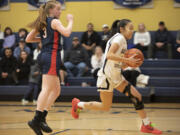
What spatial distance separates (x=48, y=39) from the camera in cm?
468

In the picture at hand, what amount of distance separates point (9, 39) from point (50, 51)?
785 cm

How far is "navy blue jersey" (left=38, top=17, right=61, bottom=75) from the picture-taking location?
182 inches

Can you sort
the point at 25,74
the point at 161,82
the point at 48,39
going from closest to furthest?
1. the point at 48,39
2. the point at 161,82
3. the point at 25,74

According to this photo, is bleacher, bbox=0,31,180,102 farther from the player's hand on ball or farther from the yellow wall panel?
the player's hand on ball

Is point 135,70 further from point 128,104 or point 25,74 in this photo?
point 25,74

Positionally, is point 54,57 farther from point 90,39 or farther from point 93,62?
point 90,39

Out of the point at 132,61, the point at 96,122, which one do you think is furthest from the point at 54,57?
the point at 96,122

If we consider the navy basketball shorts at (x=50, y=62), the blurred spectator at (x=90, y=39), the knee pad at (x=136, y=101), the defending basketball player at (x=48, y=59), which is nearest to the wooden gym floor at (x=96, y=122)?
the knee pad at (x=136, y=101)

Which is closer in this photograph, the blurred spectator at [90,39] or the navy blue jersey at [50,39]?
the navy blue jersey at [50,39]

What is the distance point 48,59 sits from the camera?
463 cm

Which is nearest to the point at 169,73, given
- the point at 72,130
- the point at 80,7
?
the point at 80,7

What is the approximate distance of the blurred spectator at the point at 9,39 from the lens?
39.7 feet

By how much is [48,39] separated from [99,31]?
8.01 m

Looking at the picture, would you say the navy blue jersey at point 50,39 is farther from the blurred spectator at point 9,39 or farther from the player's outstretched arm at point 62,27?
the blurred spectator at point 9,39
